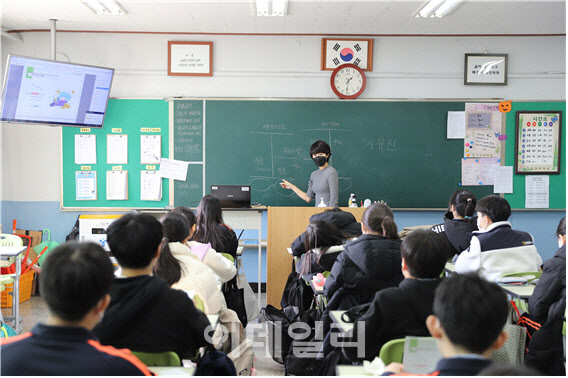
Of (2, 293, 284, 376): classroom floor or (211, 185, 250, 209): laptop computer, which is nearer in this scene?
(2, 293, 284, 376): classroom floor

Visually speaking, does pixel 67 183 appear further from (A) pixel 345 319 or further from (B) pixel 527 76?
(B) pixel 527 76

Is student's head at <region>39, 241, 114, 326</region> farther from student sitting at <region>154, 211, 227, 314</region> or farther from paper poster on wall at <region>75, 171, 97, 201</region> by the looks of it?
paper poster on wall at <region>75, 171, 97, 201</region>

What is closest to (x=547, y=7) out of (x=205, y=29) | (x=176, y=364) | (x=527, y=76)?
(x=527, y=76)

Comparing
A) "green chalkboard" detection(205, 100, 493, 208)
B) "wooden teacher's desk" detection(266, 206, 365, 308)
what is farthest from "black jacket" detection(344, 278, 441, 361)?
"green chalkboard" detection(205, 100, 493, 208)

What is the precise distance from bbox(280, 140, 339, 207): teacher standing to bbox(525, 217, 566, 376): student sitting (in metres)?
2.62

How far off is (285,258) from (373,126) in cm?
190

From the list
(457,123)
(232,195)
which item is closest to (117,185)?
(232,195)

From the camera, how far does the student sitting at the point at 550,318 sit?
2.22 meters

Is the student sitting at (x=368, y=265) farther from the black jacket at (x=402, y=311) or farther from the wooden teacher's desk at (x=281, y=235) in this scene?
the wooden teacher's desk at (x=281, y=235)

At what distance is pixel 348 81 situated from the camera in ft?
17.3

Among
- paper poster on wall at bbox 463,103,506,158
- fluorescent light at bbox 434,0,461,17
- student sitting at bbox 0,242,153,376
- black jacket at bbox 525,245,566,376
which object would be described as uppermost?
fluorescent light at bbox 434,0,461,17

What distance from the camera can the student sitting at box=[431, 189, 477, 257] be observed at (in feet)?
11.8

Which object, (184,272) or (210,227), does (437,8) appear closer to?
(210,227)

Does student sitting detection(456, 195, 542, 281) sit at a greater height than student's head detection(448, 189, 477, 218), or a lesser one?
lesser
